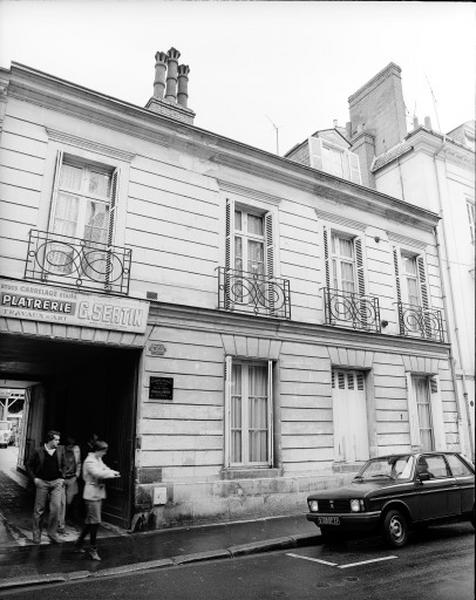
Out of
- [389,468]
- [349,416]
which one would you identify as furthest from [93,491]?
[349,416]

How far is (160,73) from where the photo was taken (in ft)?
43.8

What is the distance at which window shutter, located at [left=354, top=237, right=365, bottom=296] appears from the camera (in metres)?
13.8

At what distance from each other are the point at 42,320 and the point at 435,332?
11532 millimetres

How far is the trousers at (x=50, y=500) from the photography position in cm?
852

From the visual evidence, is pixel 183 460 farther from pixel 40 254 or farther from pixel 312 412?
pixel 40 254

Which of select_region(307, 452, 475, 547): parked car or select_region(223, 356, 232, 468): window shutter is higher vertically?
select_region(223, 356, 232, 468): window shutter

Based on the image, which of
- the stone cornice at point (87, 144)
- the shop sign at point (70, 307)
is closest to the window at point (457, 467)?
the shop sign at point (70, 307)

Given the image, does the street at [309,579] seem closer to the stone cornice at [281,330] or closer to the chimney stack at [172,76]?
the stone cornice at [281,330]

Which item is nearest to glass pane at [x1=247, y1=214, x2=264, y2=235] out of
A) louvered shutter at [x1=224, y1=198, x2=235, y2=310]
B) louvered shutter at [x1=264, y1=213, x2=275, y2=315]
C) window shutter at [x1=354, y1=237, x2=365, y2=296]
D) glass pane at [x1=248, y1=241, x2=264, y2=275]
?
louvered shutter at [x1=264, y1=213, x2=275, y2=315]

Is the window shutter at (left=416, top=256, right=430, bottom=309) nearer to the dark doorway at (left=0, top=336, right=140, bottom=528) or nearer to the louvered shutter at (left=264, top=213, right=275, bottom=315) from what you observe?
the louvered shutter at (left=264, top=213, right=275, bottom=315)

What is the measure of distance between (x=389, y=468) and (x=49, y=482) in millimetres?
6141

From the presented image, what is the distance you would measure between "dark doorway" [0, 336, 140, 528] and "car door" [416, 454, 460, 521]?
17.6ft

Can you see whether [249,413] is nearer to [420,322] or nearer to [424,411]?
[424,411]

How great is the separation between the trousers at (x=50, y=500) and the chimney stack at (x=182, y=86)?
9.98m
